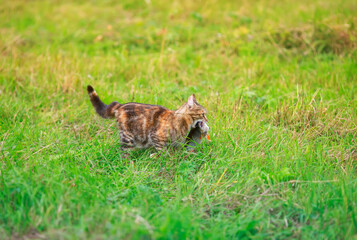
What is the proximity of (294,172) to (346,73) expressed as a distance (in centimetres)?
309

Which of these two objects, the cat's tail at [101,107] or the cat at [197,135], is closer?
the cat at [197,135]

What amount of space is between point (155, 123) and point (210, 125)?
80 cm

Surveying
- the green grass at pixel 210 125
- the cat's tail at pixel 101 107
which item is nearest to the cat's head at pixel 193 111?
the green grass at pixel 210 125

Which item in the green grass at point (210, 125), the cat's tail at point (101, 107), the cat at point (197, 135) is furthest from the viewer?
the cat's tail at point (101, 107)

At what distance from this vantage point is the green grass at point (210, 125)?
120 inches

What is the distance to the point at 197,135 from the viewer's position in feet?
14.0

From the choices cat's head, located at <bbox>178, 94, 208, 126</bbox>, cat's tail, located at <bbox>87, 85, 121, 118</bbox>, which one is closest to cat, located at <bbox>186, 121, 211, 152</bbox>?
cat's head, located at <bbox>178, 94, 208, 126</bbox>

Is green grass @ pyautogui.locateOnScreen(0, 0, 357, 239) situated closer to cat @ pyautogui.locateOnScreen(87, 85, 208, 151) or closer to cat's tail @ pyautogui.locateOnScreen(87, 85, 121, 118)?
cat @ pyautogui.locateOnScreen(87, 85, 208, 151)

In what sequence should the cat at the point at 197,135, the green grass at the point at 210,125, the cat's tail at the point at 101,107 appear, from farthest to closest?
the cat's tail at the point at 101,107
the cat at the point at 197,135
the green grass at the point at 210,125

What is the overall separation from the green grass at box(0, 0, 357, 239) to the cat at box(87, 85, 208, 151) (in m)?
0.18

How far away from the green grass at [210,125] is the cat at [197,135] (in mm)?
127

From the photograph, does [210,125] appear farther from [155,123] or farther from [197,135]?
[155,123]

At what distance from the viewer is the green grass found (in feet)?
10.0

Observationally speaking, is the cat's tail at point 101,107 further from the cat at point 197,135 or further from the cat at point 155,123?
the cat at point 197,135
